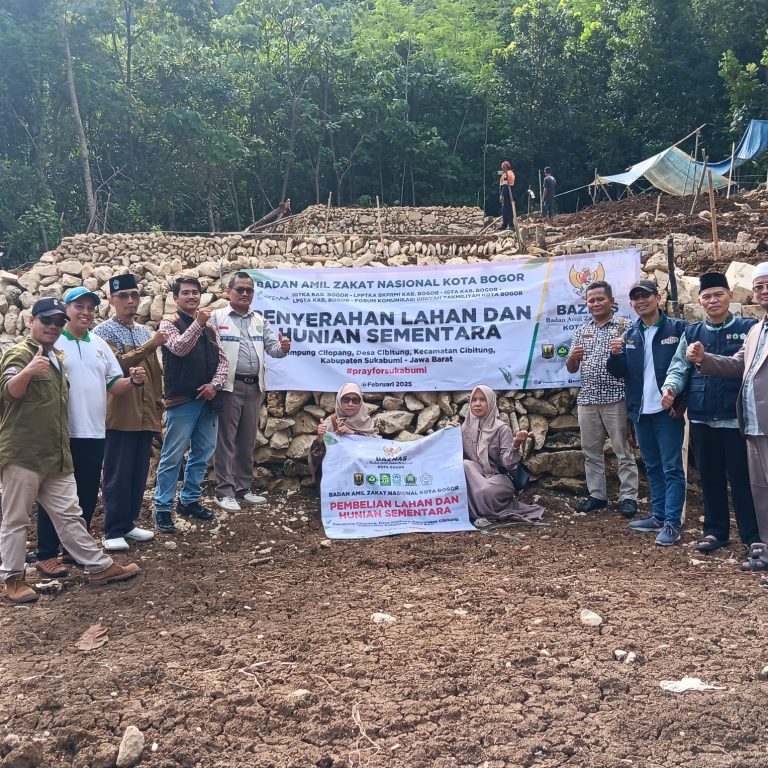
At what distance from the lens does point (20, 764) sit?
227cm

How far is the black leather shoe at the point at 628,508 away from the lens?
4.89m

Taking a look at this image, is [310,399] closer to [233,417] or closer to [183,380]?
[233,417]

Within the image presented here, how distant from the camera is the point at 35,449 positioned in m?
3.44

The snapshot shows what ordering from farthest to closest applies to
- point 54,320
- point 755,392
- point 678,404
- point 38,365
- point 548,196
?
point 548,196
point 678,404
point 755,392
point 54,320
point 38,365

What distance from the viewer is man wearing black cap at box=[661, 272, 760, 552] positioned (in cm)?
403

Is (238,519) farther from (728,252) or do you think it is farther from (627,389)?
(728,252)

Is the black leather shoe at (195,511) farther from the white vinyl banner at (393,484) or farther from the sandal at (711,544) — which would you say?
the sandal at (711,544)

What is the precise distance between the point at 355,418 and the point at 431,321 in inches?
44.6

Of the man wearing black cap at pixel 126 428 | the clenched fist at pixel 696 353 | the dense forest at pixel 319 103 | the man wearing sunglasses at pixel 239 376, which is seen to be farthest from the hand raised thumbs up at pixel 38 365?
the dense forest at pixel 319 103

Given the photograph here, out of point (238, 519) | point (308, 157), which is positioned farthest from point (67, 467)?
point (308, 157)

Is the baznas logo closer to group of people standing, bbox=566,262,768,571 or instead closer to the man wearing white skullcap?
group of people standing, bbox=566,262,768,571

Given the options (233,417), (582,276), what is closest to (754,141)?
(582,276)

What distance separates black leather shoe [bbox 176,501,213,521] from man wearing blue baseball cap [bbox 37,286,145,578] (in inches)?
31.3

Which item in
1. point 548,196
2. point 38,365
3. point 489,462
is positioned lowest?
point 489,462
